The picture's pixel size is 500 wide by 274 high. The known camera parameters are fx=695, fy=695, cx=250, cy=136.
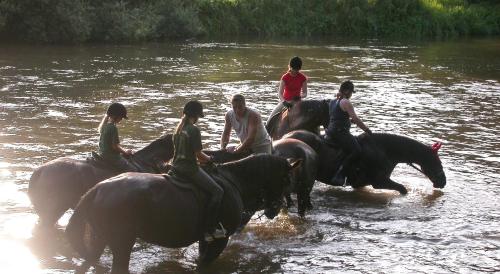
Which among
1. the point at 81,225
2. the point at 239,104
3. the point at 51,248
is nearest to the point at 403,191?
the point at 239,104

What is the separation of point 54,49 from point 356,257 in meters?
32.5

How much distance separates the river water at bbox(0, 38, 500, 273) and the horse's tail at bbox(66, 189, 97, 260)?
2.98 ft

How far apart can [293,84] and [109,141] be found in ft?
19.7

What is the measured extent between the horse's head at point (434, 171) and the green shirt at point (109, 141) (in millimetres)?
6698

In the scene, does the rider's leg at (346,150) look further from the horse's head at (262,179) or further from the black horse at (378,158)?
the horse's head at (262,179)

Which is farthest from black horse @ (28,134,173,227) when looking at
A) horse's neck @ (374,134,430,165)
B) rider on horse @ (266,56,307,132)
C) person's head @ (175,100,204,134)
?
horse's neck @ (374,134,430,165)

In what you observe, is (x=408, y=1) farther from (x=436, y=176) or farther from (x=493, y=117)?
(x=436, y=176)

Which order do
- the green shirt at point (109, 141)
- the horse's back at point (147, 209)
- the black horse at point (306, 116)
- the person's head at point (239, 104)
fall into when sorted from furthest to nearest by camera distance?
the black horse at point (306, 116) → the person's head at point (239, 104) → the green shirt at point (109, 141) → the horse's back at point (147, 209)

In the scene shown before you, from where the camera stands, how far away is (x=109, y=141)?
9.94 meters

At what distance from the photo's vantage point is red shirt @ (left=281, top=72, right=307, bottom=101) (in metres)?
15.0

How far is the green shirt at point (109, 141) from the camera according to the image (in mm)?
9823

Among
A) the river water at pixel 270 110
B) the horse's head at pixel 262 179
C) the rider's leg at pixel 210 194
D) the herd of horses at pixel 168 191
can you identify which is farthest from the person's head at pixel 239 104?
the rider's leg at pixel 210 194

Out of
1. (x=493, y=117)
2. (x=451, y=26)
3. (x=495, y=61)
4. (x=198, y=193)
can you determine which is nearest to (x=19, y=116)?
(x=198, y=193)

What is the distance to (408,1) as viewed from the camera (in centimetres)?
6244
